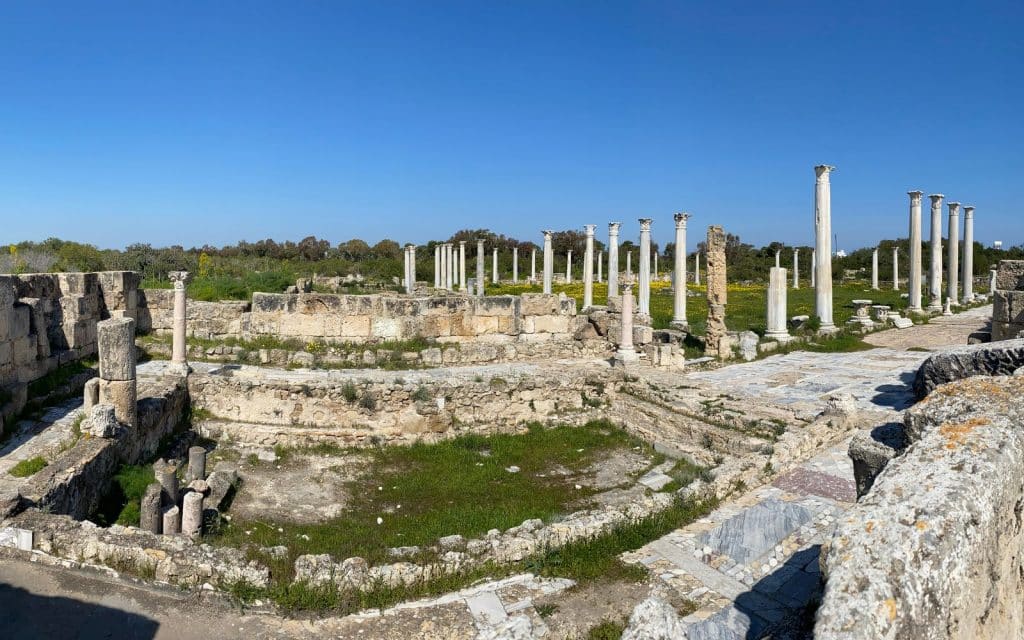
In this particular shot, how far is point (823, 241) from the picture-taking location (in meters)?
20.3

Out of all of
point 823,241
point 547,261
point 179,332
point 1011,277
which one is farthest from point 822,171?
point 179,332

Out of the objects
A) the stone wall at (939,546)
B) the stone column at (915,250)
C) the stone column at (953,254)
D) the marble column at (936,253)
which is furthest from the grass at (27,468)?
the stone column at (953,254)

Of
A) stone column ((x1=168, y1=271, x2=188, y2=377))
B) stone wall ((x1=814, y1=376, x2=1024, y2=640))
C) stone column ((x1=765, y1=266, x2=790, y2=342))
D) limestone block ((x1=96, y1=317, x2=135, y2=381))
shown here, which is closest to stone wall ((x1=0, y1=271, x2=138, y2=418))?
limestone block ((x1=96, y1=317, x2=135, y2=381))

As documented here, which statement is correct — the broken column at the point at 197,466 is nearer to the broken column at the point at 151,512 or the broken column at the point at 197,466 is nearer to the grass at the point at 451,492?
the grass at the point at 451,492

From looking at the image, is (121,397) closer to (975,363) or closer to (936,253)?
(975,363)

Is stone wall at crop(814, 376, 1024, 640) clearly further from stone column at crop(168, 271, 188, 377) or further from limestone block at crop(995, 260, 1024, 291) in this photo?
stone column at crop(168, 271, 188, 377)

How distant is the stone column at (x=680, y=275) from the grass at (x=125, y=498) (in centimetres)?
1656

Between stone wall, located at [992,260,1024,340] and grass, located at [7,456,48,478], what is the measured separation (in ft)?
52.0

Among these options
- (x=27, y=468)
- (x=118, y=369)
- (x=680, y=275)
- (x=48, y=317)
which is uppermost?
(x=680, y=275)

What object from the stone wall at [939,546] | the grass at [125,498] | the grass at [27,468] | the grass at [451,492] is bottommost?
the grass at [451,492]

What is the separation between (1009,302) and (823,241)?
7725 mm

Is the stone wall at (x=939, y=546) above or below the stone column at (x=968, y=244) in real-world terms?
below

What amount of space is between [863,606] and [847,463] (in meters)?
6.69

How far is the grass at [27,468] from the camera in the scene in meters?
8.10
